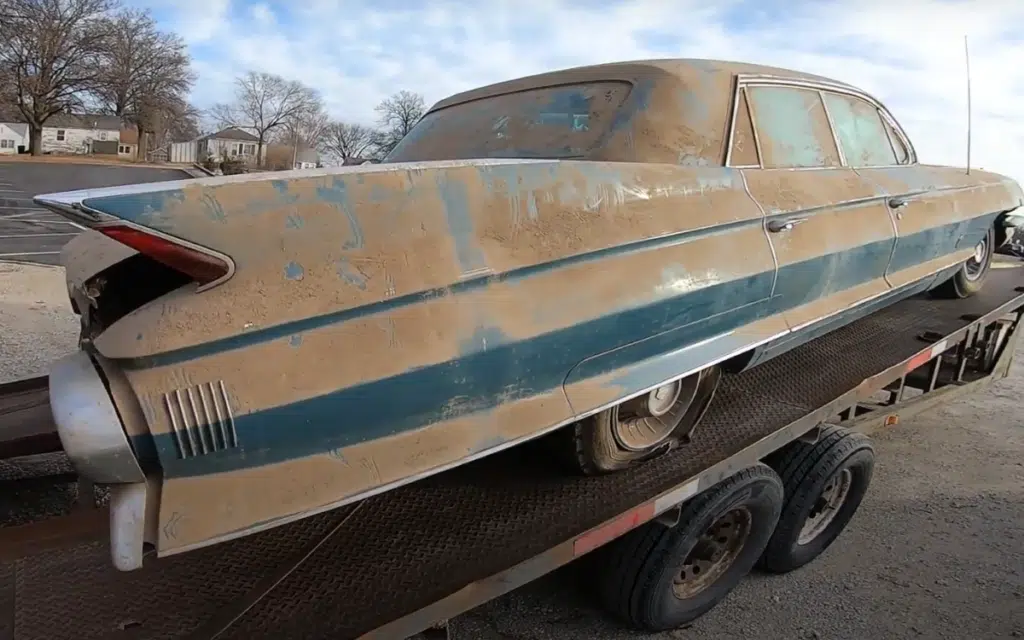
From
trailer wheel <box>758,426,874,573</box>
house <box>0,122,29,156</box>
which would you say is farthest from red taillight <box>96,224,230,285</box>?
house <box>0,122,29,156</box>

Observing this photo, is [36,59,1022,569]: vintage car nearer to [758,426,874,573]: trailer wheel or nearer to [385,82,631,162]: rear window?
[385,82,631,162]: rear window

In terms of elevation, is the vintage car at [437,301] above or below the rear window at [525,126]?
below

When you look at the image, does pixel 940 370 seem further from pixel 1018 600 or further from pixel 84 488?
pixel 84 488

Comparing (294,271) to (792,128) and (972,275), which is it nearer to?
(792,128)

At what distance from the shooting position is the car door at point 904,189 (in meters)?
3.63

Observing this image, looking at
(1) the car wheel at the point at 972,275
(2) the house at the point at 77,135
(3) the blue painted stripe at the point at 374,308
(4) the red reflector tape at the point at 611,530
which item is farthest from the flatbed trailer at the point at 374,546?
(2) the house at the point at 77,135

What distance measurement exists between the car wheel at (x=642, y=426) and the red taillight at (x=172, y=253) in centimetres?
123

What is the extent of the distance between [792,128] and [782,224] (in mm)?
676

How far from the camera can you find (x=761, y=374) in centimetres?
362

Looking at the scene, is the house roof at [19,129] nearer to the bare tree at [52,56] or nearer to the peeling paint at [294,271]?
the bare tree at [52,56]

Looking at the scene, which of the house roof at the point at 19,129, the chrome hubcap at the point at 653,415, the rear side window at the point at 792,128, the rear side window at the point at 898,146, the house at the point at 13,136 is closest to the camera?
the chrome hubcap at the point at 653,415

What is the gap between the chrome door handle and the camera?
275 cm

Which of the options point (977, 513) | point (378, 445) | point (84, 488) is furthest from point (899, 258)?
point (84, 488)

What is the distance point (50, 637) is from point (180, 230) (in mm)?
1124
